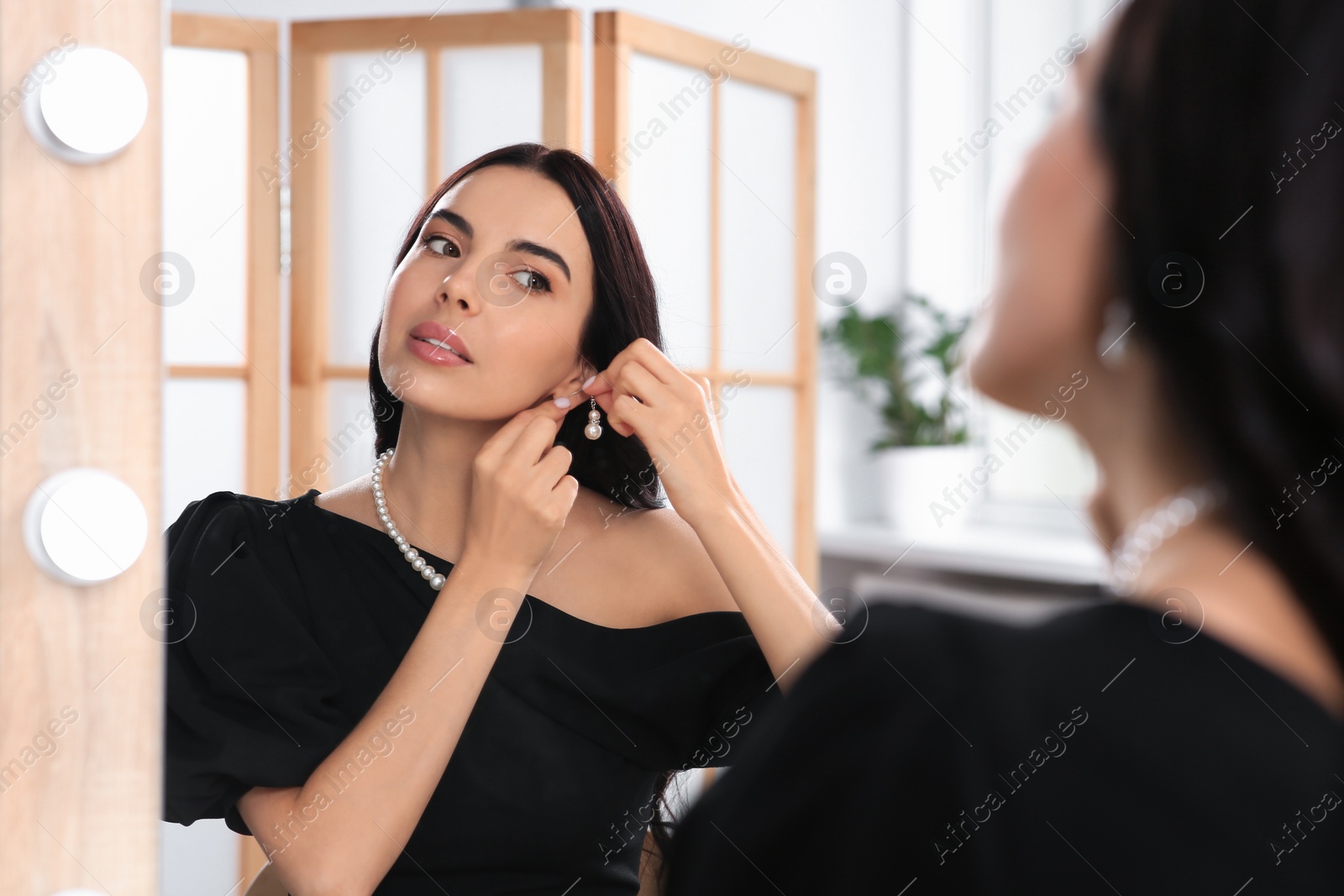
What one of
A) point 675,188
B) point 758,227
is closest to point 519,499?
point 675,188

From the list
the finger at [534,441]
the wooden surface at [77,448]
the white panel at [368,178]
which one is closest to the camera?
the wooden surface at [77,448]

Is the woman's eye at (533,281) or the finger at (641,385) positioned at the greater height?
the woman's eye at (533,281)

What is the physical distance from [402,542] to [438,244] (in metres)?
0.26

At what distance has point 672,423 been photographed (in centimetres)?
81

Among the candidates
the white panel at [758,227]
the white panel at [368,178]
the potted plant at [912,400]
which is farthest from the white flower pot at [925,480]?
the white panel at [368,178]

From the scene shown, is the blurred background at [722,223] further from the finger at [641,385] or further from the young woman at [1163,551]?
the finger at [641,385]

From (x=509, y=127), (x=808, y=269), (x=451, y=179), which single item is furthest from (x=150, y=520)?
(x=808, y=269)

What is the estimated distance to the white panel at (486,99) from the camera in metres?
1.54

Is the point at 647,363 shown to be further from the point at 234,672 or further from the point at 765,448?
the point at 765,448

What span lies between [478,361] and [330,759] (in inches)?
12.7

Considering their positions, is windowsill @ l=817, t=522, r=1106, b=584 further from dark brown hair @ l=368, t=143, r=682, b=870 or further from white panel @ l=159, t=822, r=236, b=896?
white panel @ l=159, t=822, r=236, b=896

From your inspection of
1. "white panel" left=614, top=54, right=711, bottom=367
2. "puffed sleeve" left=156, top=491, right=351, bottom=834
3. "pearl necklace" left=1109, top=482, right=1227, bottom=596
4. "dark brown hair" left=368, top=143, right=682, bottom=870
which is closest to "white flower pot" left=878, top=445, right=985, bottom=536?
"white panel" left=614, top=54, right=711, bottom=367

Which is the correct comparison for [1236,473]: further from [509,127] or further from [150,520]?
[509,127]

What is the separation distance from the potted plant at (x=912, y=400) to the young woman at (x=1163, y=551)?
6.25 feet
